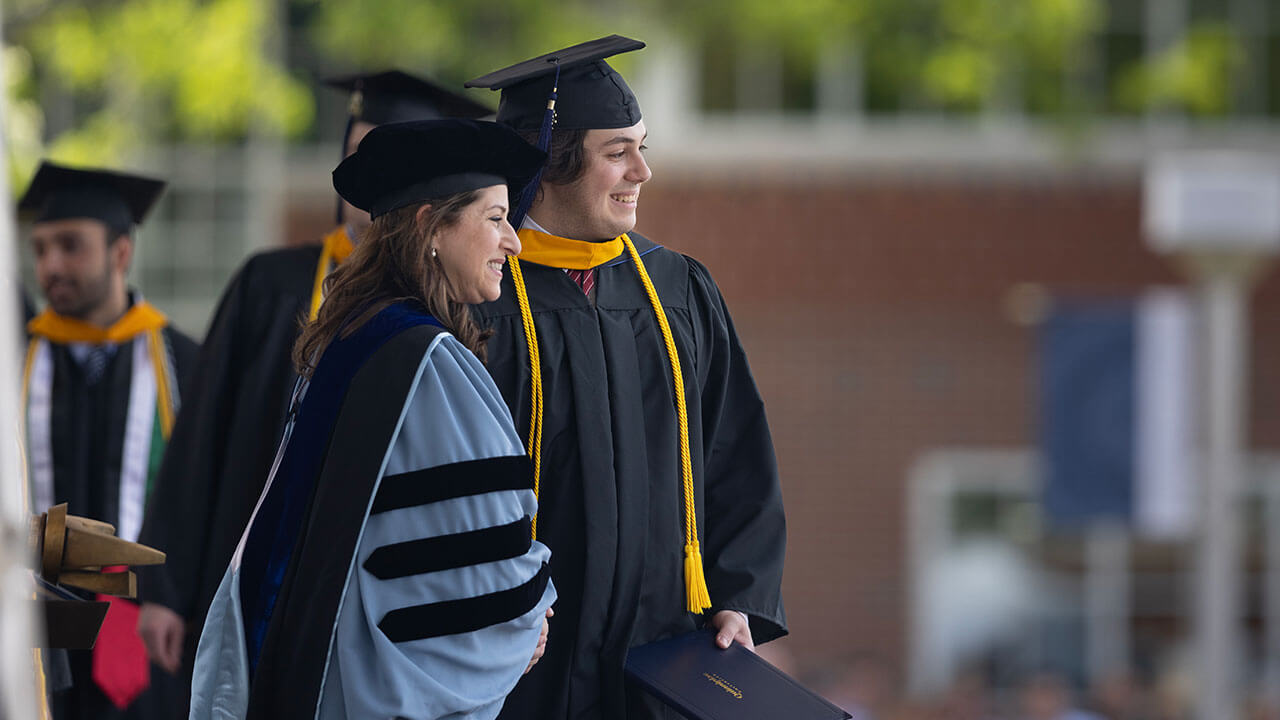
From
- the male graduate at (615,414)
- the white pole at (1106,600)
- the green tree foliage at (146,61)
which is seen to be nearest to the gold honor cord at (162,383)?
the male graduate at (615,414)

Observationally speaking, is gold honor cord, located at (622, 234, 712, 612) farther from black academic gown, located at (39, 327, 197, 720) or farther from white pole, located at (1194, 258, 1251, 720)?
white pole, located at (1194, 258, 1251, 720)

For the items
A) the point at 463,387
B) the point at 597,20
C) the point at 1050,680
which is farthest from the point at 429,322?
the point at 1050,680

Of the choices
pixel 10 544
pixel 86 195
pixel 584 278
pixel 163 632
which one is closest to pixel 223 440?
pixel 163 632

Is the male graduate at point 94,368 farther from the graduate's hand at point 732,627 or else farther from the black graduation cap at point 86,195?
the graduate's hand at point 732,627

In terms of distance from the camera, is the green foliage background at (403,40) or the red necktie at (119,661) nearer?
the red necktie at (119,661)

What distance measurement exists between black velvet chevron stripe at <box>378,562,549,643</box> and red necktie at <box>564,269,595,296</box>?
718 millimetres

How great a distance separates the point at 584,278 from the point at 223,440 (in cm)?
140

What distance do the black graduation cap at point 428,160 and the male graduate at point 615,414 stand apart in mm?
283

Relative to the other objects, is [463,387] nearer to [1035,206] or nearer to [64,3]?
[64,3]

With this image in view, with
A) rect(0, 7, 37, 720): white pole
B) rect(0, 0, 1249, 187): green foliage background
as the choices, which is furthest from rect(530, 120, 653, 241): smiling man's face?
rect(0, 0, 1249, 187): green foliage background

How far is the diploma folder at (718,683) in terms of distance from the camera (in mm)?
2932

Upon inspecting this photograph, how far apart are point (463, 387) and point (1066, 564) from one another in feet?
38.1

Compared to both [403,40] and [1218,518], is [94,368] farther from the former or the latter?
[1218,518]

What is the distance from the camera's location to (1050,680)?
33.3 feet
